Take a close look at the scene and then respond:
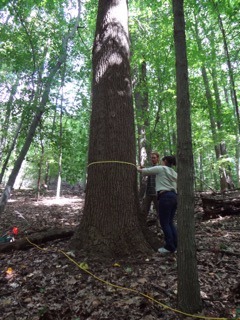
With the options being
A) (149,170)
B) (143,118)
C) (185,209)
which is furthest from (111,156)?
(143,118)

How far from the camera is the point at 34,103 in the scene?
8922 mm

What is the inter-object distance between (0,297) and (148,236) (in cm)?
250

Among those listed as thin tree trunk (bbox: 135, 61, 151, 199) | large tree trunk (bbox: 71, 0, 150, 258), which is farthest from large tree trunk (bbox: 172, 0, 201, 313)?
thin tree trunk (bbox: 135, 61, 151, 199)

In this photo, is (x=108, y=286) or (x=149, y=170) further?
(x=149, y=170)

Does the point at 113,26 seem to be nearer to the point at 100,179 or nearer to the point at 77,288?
the point at 100,179

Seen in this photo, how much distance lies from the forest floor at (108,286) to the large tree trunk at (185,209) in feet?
0.75

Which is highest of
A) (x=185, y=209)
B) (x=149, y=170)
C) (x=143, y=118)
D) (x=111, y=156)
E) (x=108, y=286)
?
(x=143, y=118)

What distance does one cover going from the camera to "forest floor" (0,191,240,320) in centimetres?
326

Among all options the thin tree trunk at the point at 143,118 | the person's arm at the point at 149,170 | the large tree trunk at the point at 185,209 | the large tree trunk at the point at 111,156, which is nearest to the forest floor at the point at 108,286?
the large tree trunk at the point at 185,209

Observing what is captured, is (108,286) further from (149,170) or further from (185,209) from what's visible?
(149,170)

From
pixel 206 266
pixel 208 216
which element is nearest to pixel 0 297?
pixel 206 266

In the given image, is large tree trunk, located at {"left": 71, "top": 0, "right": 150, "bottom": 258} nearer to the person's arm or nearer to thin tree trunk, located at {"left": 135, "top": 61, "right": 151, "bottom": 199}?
the person's arm

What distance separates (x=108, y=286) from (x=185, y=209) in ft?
5.16

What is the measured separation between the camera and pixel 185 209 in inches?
125
